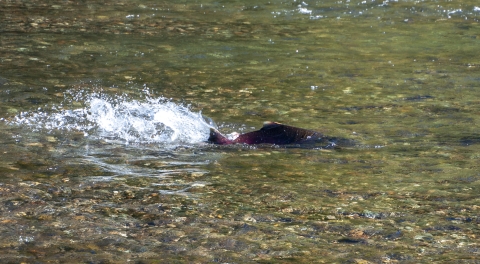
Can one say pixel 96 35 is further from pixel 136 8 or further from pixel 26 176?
pixel 26 176

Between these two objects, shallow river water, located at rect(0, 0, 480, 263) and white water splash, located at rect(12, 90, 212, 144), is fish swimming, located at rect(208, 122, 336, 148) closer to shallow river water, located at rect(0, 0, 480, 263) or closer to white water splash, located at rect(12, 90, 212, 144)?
shallow river water, located at rect(0, 0, 480, 263)

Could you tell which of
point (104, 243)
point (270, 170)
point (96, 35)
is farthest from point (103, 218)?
point (96, 35)

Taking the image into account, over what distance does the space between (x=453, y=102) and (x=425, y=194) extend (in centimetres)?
296

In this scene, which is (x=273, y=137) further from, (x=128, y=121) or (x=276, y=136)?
(x=128, y=121)

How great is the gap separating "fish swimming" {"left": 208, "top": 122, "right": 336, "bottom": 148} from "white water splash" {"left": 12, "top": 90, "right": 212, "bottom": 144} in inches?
9.8

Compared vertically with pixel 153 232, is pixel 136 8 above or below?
above

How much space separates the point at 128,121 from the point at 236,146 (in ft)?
4.56

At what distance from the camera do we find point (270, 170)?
5.75m

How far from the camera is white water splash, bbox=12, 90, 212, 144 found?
6.77 m

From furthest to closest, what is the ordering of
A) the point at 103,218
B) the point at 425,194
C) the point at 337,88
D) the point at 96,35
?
the point at 96,35
the point at 337,88
the point at 425,194
the point at 103,218

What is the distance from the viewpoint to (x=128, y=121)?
7.20 m

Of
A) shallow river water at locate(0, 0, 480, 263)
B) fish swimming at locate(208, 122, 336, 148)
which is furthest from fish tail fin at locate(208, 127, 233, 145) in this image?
shallow river water at locate(0, 0, 480, 263)

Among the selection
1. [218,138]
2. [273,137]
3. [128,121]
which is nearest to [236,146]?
[218,138]

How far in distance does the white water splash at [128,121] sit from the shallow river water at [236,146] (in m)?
0.03
